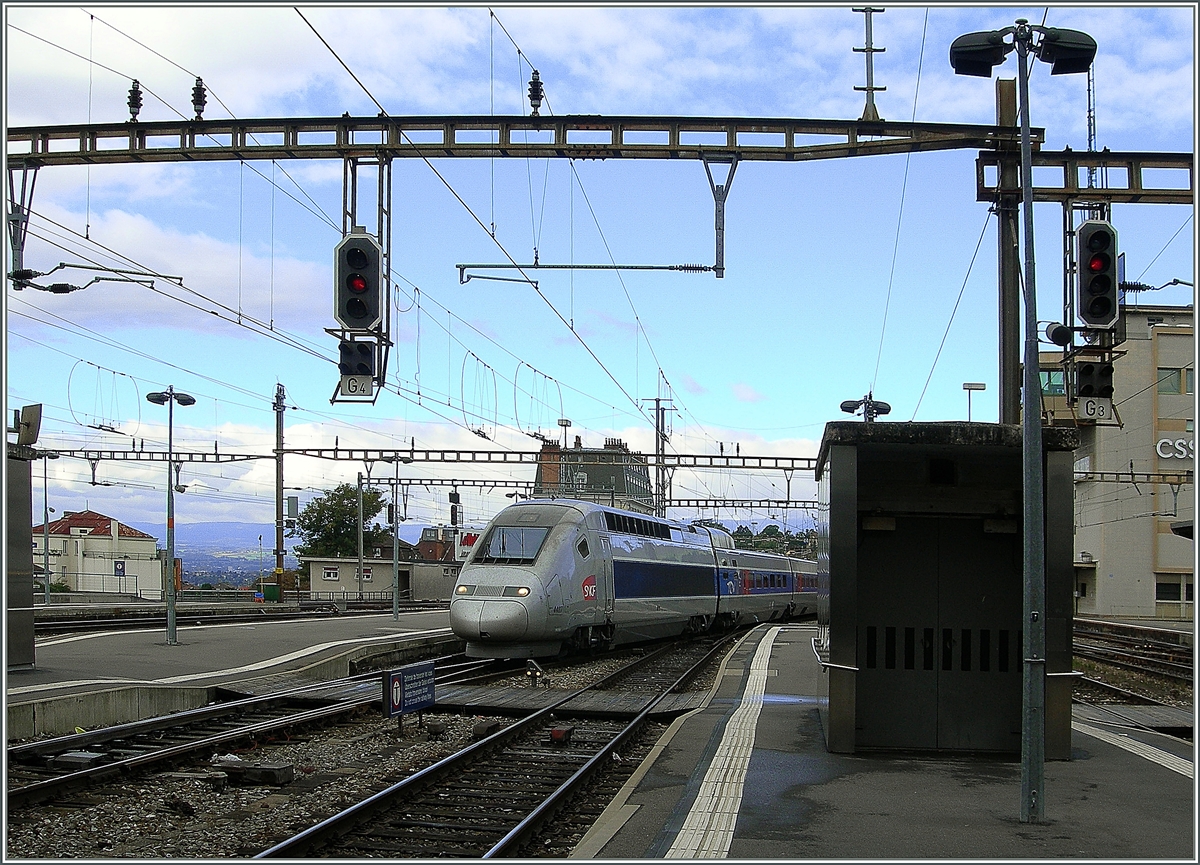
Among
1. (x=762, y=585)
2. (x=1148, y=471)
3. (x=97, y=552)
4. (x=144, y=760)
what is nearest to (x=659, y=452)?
(x=762, y=585)

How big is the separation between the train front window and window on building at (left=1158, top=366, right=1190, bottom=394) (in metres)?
39.6

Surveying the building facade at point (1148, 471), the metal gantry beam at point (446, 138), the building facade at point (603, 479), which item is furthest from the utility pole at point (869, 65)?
the building facade at point (1148, 471)

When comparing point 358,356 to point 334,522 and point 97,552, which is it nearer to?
point 334,522

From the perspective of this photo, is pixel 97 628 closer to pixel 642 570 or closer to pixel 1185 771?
pixel 642 570

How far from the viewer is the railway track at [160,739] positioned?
396 inches

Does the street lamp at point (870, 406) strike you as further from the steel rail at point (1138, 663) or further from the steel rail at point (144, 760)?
the steel rail at point (144, 760)

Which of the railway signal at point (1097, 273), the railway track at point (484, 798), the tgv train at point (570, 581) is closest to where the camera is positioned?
the railway track at point (484, 798)

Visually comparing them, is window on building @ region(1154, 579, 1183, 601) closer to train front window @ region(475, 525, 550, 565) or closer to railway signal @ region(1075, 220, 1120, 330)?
train front window @ region(475, 525, 550, 565)

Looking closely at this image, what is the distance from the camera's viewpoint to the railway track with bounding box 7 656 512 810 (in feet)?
33.0

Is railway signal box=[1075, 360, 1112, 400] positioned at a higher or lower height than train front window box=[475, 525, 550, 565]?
higher

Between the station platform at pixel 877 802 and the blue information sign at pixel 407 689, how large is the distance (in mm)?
3122

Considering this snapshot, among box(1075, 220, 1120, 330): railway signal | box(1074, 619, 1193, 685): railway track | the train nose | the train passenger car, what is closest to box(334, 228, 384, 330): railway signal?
box(1075, 220, 1120, 330): railway signal

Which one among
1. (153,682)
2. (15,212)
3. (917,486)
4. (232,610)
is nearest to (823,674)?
(917,486)

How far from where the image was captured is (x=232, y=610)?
3981 cm
